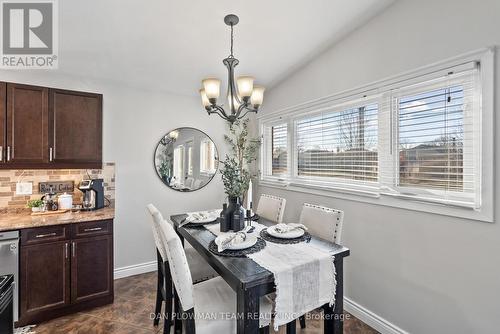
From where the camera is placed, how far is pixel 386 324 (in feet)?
6.68

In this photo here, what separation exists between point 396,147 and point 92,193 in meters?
3.10

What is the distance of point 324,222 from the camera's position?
6.81ft

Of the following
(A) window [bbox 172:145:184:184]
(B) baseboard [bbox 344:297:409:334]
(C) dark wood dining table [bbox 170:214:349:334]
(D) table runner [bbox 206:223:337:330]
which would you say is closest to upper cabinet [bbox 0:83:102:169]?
(A) window [bbox 172:145:184:184]

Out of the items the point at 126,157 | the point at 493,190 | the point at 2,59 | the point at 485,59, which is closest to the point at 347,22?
the point at 485,59

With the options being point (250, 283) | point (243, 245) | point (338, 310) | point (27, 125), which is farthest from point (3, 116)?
point (338, 310)

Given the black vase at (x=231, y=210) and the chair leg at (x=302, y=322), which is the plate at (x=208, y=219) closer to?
the black vase at (x=231, y=210)

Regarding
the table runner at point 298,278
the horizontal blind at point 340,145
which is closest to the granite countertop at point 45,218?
the table runner at point 298,278

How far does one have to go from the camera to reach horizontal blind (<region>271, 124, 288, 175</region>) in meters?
3.42

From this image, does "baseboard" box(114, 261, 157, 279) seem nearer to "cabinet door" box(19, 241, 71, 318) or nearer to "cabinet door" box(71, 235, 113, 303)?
"cabinet door" box(71, 235, 113, 303)

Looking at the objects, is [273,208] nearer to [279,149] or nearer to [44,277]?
[279,149]

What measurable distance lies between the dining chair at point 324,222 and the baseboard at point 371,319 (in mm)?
518


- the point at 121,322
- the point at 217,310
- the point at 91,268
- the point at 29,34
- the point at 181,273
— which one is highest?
the point at 29,34

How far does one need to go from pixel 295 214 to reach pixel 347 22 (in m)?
2.11

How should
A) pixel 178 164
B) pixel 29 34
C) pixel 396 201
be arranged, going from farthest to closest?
pixel 178 164, pixel 29 34, pixel 396 201
